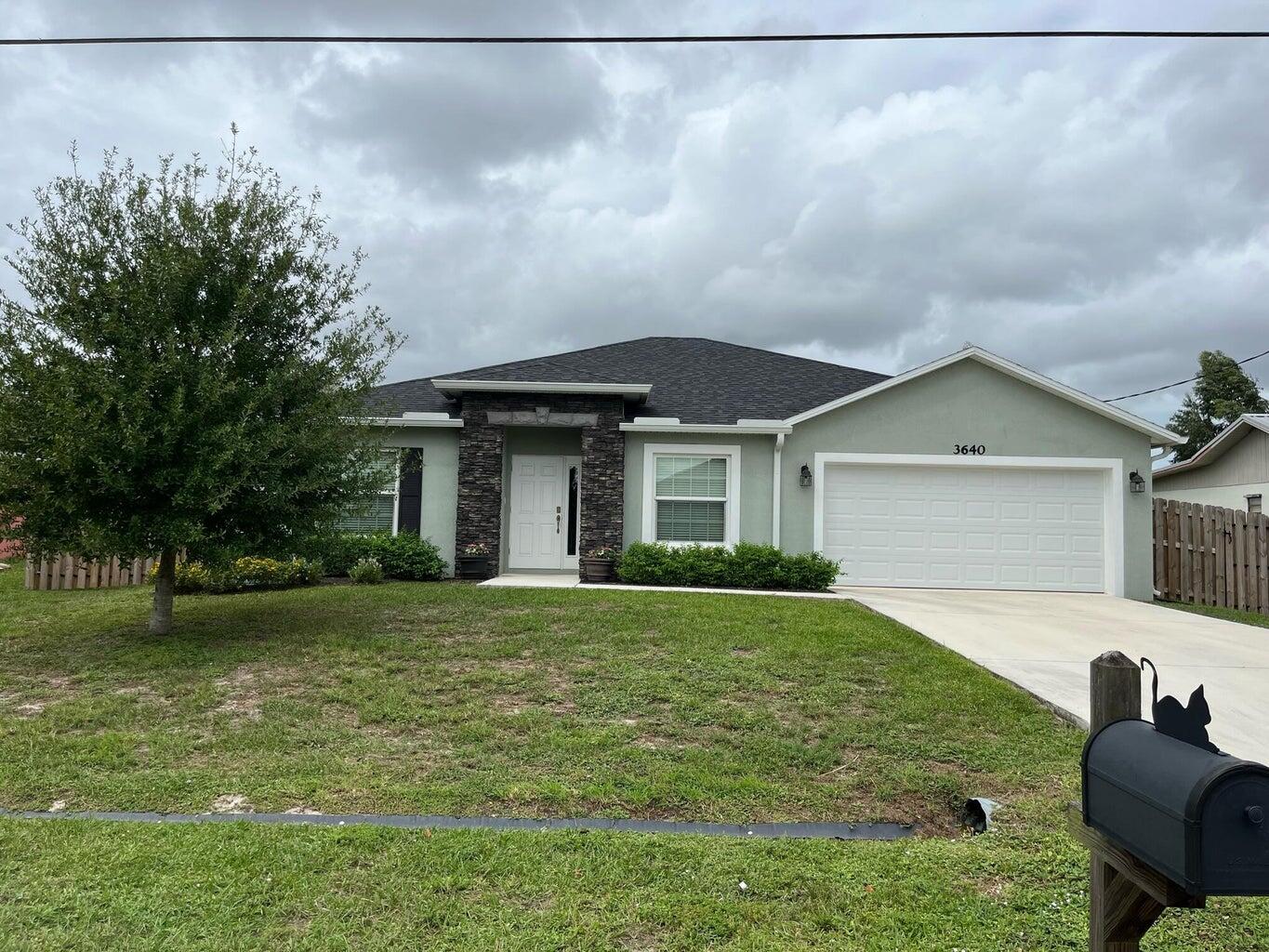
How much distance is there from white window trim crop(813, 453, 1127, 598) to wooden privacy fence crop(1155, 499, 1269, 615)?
1.59 m

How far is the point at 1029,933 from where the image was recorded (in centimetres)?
279

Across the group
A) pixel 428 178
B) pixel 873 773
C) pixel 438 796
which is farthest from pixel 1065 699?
pixel 428 178

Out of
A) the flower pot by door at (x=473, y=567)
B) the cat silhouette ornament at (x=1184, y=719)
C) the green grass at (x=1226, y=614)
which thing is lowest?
the green grass at (x=1226, y=614)

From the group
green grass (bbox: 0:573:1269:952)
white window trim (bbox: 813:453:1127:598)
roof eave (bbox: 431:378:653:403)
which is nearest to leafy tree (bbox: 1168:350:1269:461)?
white window trim (bbox: 813:453:1127:598)

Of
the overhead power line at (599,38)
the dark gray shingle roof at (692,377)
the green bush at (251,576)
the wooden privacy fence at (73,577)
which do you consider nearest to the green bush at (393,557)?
the green bush at (251,576)

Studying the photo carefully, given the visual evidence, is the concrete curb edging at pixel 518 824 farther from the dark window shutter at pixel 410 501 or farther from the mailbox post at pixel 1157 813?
the dark window shutter at pixel 410 501

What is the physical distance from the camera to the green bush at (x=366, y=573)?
12.1 m

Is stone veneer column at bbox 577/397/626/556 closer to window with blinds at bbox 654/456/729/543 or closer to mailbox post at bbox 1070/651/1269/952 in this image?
window with blinds at bbox 654/456/729/543

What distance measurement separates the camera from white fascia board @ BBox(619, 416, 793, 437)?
1281 cm

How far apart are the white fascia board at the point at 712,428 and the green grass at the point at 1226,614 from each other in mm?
6634

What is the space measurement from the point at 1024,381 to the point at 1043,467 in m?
1.49

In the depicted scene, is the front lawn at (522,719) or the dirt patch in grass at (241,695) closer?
the front lawn at (522,719)

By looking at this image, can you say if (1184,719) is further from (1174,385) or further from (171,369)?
(1174,385)

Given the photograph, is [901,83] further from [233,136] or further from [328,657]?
[328,657]
